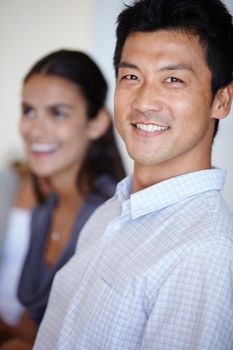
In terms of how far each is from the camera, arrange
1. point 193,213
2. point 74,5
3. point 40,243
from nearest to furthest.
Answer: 1. point 193,213
2. point 40,243
3. point 74,5

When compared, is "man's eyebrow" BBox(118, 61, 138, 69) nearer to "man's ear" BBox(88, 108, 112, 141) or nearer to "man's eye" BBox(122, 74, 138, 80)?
"man's eye" BBox(122, 74, 138, 80)

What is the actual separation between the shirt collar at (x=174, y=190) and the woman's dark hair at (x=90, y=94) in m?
0.79

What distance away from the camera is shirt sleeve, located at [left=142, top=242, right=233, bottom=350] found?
690mm

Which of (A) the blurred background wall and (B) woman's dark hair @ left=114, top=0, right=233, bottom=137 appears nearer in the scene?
(B) woman's dark hair @ left=114, top=0, right=233, bottom=137

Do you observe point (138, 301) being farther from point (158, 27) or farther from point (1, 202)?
point (1, 202)

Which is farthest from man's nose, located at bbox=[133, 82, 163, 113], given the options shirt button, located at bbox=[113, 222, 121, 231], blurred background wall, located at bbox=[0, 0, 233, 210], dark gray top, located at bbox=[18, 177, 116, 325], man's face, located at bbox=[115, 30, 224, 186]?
blurred background wall, located at bbox=[0, 0, 233, 210]

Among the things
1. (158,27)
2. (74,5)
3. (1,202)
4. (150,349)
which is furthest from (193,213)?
(74,5)

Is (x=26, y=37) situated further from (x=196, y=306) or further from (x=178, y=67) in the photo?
(x=196, y=306)

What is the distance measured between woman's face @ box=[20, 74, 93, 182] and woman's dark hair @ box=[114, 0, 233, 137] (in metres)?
0.73

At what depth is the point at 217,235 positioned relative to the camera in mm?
735

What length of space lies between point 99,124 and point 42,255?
525 mm

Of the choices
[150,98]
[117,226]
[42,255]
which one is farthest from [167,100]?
[42,255]

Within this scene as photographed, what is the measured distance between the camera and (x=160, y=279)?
2.52 ft

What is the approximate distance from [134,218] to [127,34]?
383 mm
